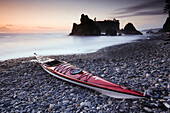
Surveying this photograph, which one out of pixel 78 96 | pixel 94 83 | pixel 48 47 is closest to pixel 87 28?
pixel 48 47

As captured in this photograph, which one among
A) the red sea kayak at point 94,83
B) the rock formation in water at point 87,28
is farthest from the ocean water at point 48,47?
the rock formation in water at point 87,28

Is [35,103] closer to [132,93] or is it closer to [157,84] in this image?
[132,93]

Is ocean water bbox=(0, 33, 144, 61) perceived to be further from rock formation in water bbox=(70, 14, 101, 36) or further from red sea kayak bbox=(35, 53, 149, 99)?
rock formation in water bbox=(70, 14, 101, 36)

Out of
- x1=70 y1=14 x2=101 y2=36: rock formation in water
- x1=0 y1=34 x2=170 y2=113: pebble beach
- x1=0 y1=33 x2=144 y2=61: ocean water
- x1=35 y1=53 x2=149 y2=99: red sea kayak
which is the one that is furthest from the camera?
x1=70 y1=14 x2=101 y2=36: rock formation in water

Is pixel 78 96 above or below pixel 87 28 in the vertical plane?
below

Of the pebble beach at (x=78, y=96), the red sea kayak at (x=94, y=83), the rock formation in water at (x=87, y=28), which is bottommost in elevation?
the pebble beach at (x=78, y=96)

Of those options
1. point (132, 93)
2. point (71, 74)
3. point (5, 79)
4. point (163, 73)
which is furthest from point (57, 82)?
point (163, 73)

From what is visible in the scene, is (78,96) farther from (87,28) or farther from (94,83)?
(87,28)

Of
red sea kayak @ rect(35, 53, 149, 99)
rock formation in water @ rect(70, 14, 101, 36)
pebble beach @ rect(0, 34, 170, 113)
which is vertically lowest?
pebble beach @ rect(0, 34, 170, 113)

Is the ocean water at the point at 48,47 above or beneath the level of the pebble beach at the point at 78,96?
above

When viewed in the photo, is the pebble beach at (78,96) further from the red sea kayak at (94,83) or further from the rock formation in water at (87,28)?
the rock formation in water at (87,28)

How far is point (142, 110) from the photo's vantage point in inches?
123

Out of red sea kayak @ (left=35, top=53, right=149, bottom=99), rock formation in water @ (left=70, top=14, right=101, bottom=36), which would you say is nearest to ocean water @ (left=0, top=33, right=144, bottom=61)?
red sea kayak @ (left=35, top=53, right=149, bottom=99)

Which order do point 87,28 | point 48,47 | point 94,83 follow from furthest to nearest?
point 87,28 → point 48,47 → point 94,83
